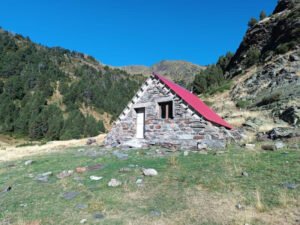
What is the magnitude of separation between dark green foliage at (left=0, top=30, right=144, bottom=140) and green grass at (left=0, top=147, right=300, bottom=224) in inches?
2170

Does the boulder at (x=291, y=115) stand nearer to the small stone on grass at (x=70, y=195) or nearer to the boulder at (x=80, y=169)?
the boulder at (x=80, y=169)

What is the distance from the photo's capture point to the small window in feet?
59.6

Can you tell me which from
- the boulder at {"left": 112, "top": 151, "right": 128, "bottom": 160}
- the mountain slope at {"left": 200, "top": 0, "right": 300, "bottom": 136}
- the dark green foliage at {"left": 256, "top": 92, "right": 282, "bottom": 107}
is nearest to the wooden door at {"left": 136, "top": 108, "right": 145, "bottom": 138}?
the boulder at {"left": 112, "top": 151, "right": 128, "bottom": 160}

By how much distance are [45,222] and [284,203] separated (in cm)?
661

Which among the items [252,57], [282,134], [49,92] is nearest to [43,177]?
[282,134]

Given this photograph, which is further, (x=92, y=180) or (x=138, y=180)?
(x=92, y=180)

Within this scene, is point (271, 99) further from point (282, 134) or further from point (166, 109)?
point (166, 109)

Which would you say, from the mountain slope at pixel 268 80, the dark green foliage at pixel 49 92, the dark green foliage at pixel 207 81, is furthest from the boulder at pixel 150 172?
the dark green foliage at pixel 49 92

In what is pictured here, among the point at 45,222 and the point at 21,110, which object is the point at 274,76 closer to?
the point at 45,222

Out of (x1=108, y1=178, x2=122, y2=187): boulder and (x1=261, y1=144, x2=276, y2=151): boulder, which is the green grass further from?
(x1=261, y1=144, x2=276, y2=151): boulder

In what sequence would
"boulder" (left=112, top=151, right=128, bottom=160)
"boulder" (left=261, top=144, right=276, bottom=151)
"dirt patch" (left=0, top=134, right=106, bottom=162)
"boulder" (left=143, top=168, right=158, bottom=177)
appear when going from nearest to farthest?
"boulder" (left=143, top=168, right=158, bottom=177)
"boulder" (left=261, top=144, right=276, bottom=151)
"boulder" (left=112, top=151, right=128, bottom=160)
"dirt patch" (left=0, top=134, right=106, bottom=162)

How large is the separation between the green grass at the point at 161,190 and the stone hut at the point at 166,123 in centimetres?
319

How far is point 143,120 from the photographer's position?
1944 centimetres

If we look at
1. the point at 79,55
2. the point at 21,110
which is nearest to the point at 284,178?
the point at 21,110
